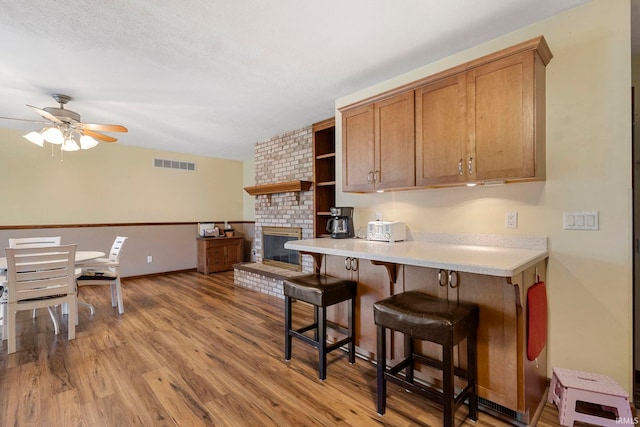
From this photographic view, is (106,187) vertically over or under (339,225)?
over

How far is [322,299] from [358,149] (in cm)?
138

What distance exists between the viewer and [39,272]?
8.69 feet

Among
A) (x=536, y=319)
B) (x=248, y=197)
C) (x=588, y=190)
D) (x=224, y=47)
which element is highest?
(x=224, y=47)

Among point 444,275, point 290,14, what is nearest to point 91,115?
point 290,14

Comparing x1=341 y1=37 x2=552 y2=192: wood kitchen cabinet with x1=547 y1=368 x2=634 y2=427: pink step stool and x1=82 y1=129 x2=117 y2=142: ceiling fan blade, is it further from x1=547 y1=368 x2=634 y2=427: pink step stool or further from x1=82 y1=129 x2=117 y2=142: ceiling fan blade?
x1=82 y1=129 x2=117 y2=142: ceiling fan blade

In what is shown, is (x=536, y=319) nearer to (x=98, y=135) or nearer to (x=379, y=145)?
(x=379, y=145)

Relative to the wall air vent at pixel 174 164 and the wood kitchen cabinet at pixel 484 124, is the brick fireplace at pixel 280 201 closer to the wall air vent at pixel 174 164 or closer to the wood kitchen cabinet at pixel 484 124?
the wall air vent at pixel 174 164

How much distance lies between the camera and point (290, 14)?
1.91 meters

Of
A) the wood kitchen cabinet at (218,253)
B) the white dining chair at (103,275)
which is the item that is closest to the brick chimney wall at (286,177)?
the wood kitchen cabinet at (218,253)

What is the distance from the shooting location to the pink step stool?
1.55 meters

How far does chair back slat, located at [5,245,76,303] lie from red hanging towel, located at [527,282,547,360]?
3.68 meters

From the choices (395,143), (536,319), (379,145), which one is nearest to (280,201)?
(379,145)

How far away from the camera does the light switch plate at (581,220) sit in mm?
1779

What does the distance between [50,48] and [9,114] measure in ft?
7.67
